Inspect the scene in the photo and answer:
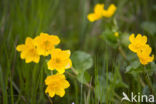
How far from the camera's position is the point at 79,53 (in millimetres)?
1265

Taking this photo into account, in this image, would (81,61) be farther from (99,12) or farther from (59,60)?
(99,12)

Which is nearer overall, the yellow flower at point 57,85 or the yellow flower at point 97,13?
the yellow flower at point 57,85

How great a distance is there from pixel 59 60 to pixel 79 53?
280 millimetres

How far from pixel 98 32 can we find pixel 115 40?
3.13ft

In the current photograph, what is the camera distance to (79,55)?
49.9 inches

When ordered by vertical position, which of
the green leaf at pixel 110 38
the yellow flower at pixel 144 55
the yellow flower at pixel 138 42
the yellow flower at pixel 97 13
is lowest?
the yellow flower at pixel 144 55

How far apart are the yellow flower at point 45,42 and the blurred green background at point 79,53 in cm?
6

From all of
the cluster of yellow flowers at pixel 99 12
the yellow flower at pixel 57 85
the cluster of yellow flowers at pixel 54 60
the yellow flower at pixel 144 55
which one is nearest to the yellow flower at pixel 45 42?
the cluster of yellow flowers at pixel 54 60

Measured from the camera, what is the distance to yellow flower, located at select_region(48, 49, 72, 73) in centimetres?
96

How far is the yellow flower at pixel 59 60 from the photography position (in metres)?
0.96

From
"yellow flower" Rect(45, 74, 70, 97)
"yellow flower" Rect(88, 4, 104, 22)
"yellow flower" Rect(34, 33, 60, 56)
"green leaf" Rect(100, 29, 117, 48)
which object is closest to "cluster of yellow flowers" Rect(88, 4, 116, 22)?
"yellow flower" Rect(88, 4, 104, 22)

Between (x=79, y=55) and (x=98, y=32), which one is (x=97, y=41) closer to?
(x=98, y=32)

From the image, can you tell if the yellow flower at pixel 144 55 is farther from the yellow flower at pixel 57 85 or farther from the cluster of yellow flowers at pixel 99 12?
the cluster of yellow flowers at pixel 99 12

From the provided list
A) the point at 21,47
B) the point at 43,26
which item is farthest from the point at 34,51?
the point at 43,26
